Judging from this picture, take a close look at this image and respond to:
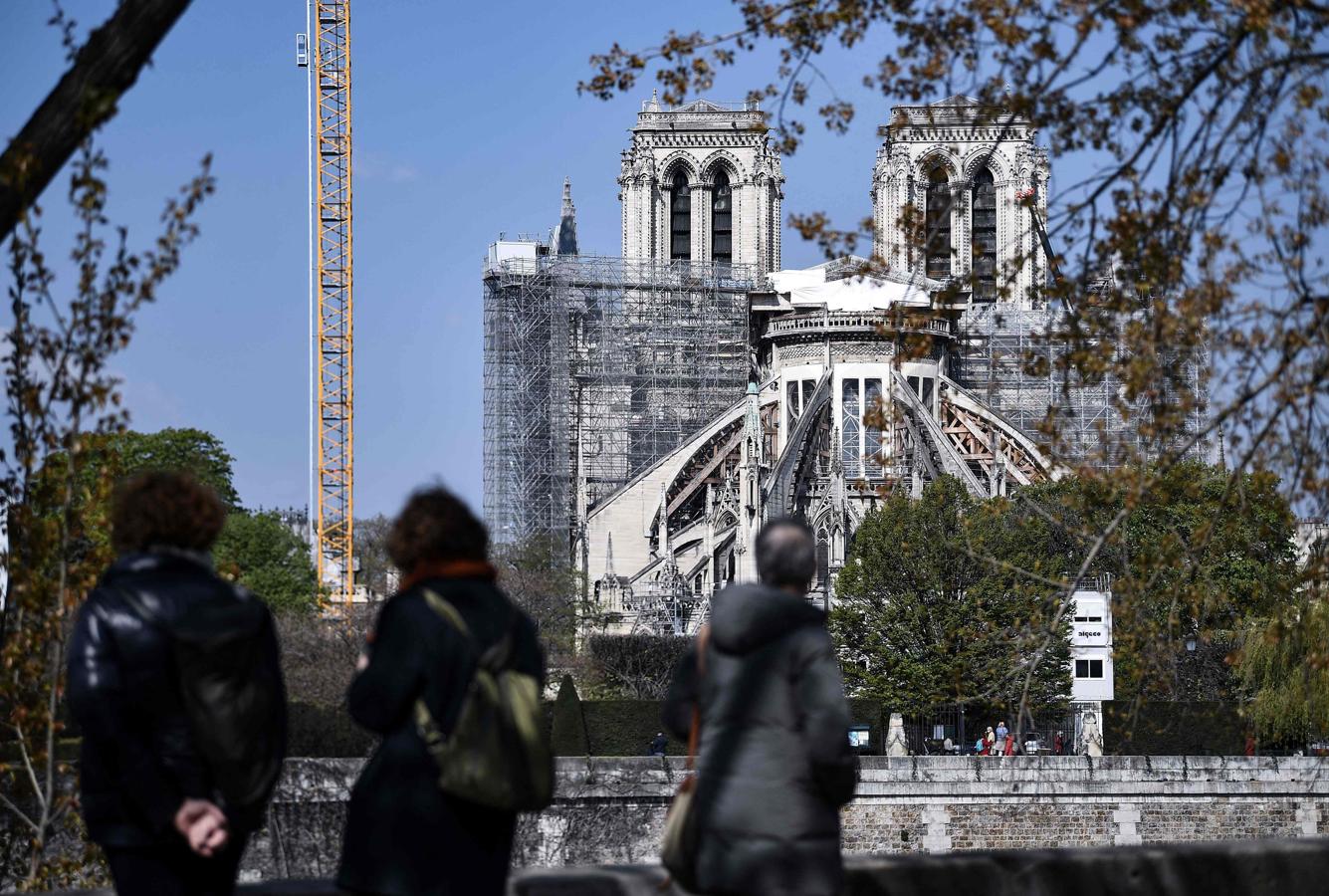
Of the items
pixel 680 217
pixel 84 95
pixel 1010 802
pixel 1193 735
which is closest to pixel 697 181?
pixel 680 217

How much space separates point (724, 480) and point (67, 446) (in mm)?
63076

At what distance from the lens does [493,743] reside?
508 cm

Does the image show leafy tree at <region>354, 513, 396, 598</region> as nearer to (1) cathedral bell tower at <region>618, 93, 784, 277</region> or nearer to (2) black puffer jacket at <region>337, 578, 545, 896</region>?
(1) cathedral bell tower at <region>618, 93, 784, 277</region>

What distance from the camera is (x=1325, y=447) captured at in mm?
Answer: 10805

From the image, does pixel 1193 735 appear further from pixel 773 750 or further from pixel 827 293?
pixel 827 293

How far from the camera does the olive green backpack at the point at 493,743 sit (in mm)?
5062

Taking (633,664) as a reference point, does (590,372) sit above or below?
above

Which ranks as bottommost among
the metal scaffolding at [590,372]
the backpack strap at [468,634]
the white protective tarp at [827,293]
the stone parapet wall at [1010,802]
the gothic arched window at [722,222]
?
the stone parapet wall at [1010,802]

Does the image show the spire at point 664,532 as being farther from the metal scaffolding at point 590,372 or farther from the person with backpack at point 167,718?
the person with backpack at point 167,718

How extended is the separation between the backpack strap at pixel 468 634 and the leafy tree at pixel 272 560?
52169 millimetres

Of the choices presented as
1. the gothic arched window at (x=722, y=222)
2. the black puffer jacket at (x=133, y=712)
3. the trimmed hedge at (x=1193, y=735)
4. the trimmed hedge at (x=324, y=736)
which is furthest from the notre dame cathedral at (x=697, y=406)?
the black puffer jacket at (x=133, y=712)

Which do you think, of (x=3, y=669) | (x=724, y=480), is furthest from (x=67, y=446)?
(x=724, y=480)

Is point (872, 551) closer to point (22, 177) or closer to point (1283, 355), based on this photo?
point (1283, 355)

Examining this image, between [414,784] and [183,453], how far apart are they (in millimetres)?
61164
